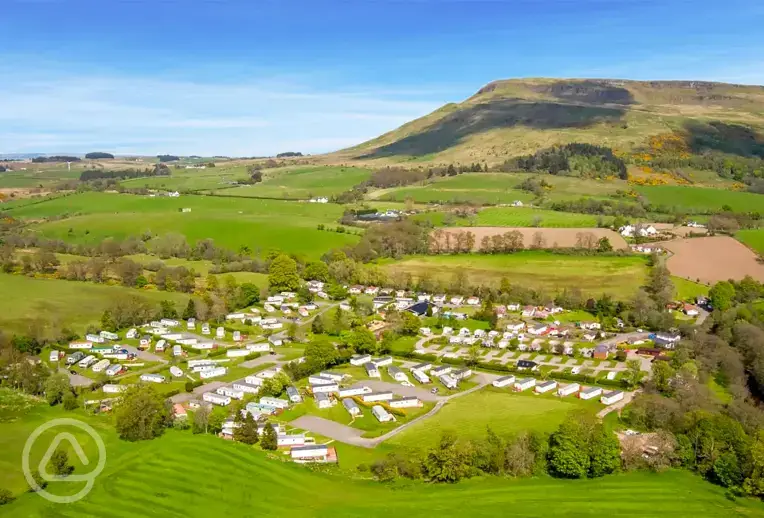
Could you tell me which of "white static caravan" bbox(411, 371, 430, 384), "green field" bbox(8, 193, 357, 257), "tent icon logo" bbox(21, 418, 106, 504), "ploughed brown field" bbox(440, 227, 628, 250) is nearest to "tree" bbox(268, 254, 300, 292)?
"green field" bbox(8, 193, 357, 257)

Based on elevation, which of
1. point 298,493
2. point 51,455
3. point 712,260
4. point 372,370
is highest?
point 712,260

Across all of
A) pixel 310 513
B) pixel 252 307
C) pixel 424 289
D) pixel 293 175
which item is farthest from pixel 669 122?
pixel 310 513

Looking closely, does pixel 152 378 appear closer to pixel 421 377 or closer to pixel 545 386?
A: pixel 421 377

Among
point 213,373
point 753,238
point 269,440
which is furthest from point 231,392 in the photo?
point 753,238

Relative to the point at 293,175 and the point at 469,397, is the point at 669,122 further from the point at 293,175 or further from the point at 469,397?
the point at 469,397

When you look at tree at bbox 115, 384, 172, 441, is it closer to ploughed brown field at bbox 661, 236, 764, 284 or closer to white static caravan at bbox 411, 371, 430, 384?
white static caravan at bbox 411, 371, 430, 384

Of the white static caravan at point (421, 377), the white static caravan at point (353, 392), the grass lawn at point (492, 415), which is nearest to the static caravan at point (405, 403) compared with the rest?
the grass lawn at point (492, 415)
